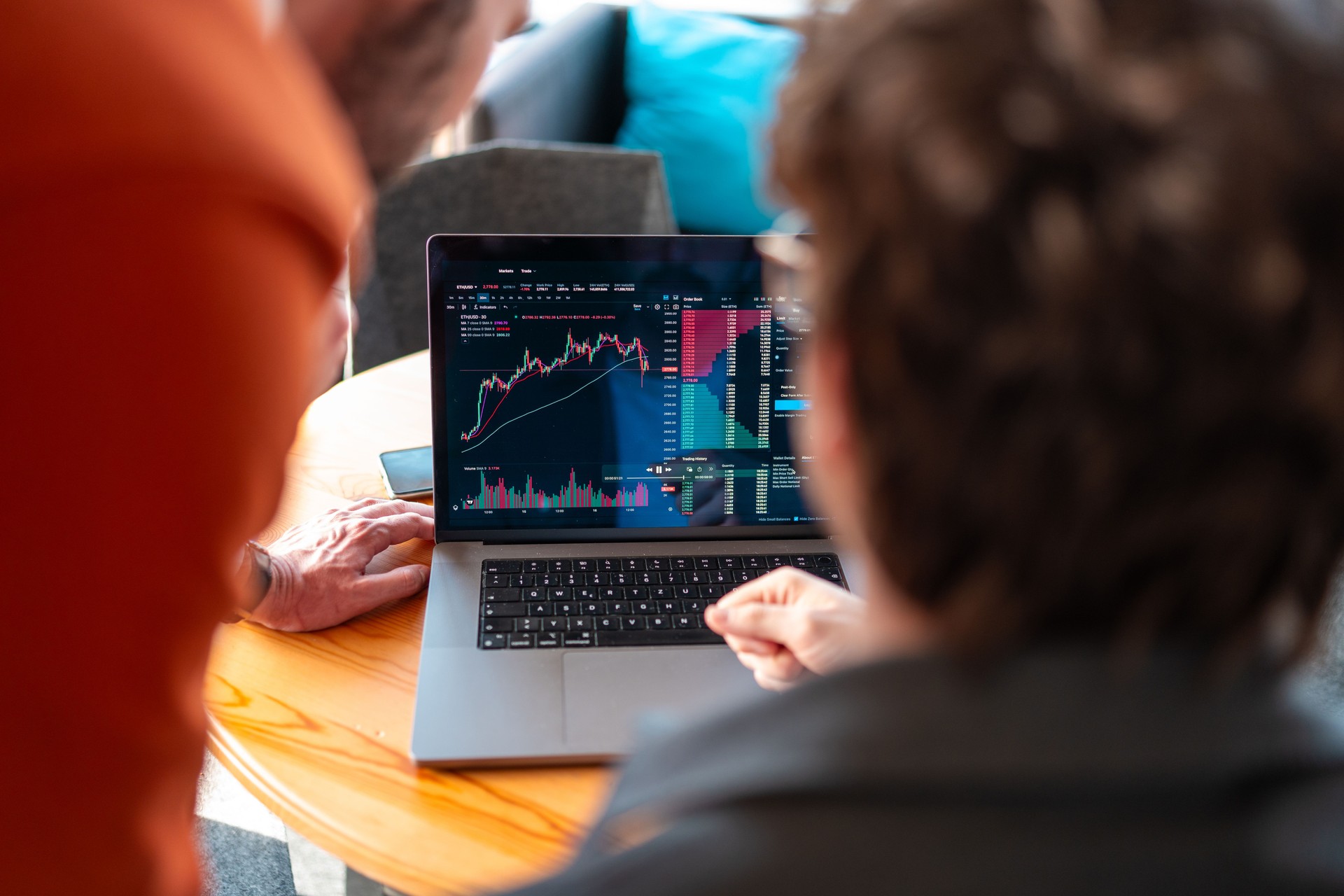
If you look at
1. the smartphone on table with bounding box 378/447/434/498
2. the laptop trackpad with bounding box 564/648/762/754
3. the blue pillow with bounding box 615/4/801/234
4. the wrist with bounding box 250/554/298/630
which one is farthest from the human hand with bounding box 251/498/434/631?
the blue pillow with bounding box 615/4/801/234

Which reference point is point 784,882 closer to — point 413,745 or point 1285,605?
point 1285,605

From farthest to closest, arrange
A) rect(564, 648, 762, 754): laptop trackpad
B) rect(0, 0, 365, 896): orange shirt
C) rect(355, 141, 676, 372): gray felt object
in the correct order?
rect(355, 141, 676, 372): gray felt object, rect(564, 648, 762, 754): laptop trackpad, rect(0, 0, 365, 896): orange shirt

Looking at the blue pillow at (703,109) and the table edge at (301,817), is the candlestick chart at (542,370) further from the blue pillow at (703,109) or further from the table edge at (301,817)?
the blue pillow at (703,109)

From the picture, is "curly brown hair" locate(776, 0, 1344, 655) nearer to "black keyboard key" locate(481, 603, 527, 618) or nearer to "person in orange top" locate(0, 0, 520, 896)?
"person in orange top" locate(0, 0, 520, 896)

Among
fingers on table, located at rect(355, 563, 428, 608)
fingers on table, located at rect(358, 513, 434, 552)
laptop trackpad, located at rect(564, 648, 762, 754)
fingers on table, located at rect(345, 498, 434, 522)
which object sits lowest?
laptop trackpad, located at rect(564, 648, 762, 754)

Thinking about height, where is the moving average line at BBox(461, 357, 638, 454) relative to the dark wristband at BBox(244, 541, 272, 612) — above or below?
above

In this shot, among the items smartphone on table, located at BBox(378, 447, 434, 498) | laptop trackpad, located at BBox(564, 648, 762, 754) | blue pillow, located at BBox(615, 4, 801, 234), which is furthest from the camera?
blue pillow, located at BBox(615, 4, 801, 234)

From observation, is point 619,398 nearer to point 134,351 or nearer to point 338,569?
point 338,569

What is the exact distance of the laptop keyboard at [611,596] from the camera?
3.01 feet

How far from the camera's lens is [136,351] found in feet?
1.70

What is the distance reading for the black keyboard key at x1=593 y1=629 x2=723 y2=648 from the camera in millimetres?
911

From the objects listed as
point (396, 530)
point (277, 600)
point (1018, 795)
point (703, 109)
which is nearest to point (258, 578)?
point (277, 600)

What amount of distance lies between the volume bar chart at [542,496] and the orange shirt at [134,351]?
426mm

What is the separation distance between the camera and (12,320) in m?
0.51
